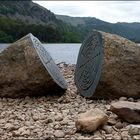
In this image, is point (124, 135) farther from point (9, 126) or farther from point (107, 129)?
point (9, 126)

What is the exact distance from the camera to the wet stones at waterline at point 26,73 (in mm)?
11555

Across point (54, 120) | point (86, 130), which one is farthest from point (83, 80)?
point (86, 130)

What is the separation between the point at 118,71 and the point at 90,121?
2.94 m

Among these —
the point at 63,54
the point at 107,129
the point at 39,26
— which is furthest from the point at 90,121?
the point at 39,26

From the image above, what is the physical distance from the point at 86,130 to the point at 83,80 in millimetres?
3676

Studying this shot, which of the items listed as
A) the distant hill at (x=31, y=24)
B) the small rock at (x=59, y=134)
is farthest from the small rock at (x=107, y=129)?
the distant hill at (x=31, y=24)

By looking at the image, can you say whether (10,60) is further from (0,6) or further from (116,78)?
(0,6)

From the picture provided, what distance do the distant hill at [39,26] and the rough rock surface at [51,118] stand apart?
69.9 m

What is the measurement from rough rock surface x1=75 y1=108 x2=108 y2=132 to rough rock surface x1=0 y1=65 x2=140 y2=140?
10 centimetres

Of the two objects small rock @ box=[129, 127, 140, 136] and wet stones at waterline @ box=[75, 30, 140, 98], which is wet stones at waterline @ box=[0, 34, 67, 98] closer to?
wet stones at waterline @ box=[75, 30, 140, 98]

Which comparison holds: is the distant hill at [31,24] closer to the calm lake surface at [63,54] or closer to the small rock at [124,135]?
the calm lake surface at [63,54]

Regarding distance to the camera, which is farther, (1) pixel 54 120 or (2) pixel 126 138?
(1) pixel 54 120

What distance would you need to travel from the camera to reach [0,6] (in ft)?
440

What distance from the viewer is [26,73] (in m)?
11.6
